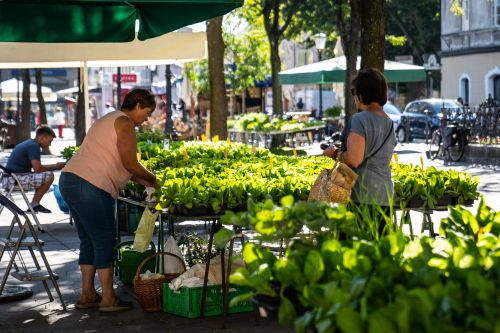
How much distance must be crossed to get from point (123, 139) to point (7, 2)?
184 cm

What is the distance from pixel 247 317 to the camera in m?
7.56

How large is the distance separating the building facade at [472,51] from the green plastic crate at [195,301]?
→ 133ft

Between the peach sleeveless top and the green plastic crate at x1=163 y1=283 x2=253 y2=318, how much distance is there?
0.92 meters

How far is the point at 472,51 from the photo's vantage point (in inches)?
1935

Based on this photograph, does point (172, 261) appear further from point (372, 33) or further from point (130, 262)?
point (372, 33)

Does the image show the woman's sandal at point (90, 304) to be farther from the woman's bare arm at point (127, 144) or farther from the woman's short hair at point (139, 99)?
the woman's short hair at point (139, 99)

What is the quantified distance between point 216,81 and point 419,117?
666 inches

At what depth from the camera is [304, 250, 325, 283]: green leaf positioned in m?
3.66

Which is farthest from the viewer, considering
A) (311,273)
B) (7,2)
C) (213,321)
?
(7,2)

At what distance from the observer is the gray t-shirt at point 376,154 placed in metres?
6.54

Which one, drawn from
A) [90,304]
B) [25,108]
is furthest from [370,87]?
[25,108]

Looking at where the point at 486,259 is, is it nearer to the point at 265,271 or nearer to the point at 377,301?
the point at 377,301

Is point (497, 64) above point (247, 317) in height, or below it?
above

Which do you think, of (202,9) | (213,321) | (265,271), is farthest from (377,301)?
(202,9)
